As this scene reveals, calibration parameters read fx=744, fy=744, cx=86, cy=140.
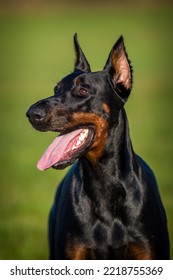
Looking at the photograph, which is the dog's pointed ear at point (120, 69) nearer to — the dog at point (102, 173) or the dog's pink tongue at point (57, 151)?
the dog at point (102, 173)

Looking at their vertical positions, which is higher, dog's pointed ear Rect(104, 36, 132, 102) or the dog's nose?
dog's pointed ear Rect(104, 36, 132, 102)

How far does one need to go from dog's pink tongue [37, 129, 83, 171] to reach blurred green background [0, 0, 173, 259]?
2.07 meters

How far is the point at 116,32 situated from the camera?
1192 inches

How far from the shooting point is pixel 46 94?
65.8 ft

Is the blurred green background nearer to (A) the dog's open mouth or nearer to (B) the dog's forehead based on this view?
(A) the dog's open mouth

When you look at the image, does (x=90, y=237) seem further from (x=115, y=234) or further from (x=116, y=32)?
(x=116, y=32)

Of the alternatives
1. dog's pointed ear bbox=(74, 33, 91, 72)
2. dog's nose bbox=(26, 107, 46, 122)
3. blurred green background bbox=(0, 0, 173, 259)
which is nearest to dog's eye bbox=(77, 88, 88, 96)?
dog's nose bbox=(26, 107, 46, 122)

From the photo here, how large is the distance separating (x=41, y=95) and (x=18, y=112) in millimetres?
1715

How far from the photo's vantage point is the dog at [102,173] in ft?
17.9

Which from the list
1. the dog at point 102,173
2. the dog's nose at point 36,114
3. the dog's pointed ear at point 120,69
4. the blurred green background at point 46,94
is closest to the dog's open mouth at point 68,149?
the dog at point 102,173

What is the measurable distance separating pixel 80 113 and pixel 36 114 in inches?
13.7

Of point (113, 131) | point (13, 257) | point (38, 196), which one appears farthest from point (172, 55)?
point (113, 131)

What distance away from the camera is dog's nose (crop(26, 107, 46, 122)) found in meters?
5.28

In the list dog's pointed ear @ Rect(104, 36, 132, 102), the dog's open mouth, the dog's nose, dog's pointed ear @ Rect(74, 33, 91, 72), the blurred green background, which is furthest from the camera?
the blurred green background
